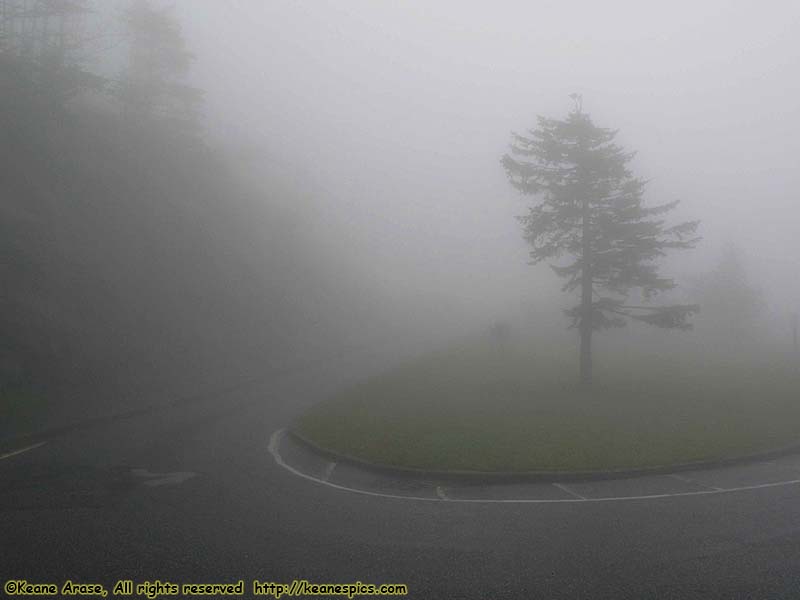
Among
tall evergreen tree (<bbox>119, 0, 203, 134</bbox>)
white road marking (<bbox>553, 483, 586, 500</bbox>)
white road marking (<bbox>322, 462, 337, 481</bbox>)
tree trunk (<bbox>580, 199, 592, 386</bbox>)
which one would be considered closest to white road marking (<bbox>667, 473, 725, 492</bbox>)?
white road marking (<bbox>553, 483, 586, 500</bbox>)

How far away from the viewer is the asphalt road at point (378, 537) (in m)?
5.87

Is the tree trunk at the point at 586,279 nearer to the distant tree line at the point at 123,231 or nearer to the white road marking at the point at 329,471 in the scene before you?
the white road marking at the point at 329,471

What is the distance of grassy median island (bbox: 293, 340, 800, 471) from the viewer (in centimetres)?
1223

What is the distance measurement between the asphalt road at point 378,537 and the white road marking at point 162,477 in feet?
0.18

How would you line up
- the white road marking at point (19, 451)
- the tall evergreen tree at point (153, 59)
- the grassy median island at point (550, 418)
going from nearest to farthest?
the grassy median island at point (550, 418)
the white road marking at point (19, 451)
the tall evergreen tree at point (153, 59)

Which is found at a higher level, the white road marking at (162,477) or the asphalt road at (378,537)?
the asphalt road at (378,537)

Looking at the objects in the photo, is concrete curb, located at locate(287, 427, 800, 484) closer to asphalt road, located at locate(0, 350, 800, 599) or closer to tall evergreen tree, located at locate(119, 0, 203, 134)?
asphalt road, located at locate(0, 350, 800, 599)

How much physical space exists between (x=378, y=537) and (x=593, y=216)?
59.5ft

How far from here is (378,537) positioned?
23.8ft

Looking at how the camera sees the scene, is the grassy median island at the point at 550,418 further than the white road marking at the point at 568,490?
Yes

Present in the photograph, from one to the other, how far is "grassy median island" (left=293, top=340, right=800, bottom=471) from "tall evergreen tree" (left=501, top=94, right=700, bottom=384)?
337 centimetres

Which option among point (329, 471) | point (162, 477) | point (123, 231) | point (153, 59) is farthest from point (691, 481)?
point (153, 59)

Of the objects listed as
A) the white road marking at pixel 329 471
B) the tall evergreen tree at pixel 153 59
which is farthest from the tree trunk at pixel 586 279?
the tall evergreen tree at pixel 153 59

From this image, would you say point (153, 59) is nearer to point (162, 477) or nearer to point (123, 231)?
point (123, 231)
